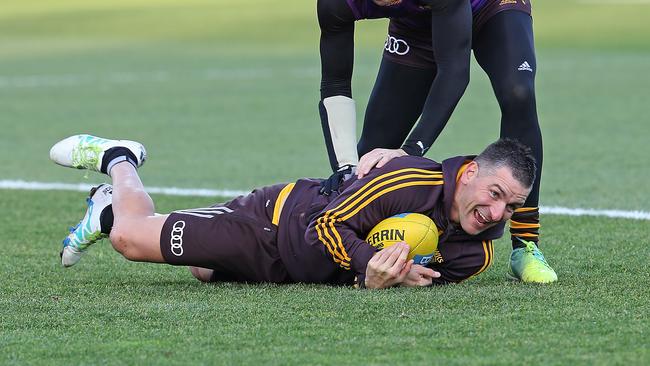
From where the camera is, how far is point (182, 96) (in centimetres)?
1911

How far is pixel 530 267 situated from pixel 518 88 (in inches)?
36.2

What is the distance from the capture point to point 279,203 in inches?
268

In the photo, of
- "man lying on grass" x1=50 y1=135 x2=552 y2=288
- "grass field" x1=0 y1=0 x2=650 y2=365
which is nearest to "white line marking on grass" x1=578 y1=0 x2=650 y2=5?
"grass field" x1=0 y1=0 x2=650 y2=365

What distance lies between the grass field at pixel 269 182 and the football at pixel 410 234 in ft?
0.81

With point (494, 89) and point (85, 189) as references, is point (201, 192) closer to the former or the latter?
point (85, 189)

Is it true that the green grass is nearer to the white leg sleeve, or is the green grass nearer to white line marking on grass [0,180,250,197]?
the white leg sleeve

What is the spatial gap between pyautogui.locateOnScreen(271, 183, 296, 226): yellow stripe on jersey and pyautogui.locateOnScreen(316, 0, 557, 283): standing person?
541mm

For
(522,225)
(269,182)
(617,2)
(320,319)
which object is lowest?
(320,319)

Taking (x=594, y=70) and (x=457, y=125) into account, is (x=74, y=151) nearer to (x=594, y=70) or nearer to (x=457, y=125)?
(x=457, y=125)

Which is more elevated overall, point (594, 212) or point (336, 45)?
point (336, 45)

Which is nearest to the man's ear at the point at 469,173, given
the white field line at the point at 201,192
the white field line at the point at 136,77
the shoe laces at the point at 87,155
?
the shoe laces at the point at 87,155

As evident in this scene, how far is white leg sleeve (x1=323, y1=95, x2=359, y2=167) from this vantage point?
711 cm

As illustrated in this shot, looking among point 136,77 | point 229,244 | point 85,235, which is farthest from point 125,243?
point 136,77

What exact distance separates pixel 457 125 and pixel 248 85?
234 inches
